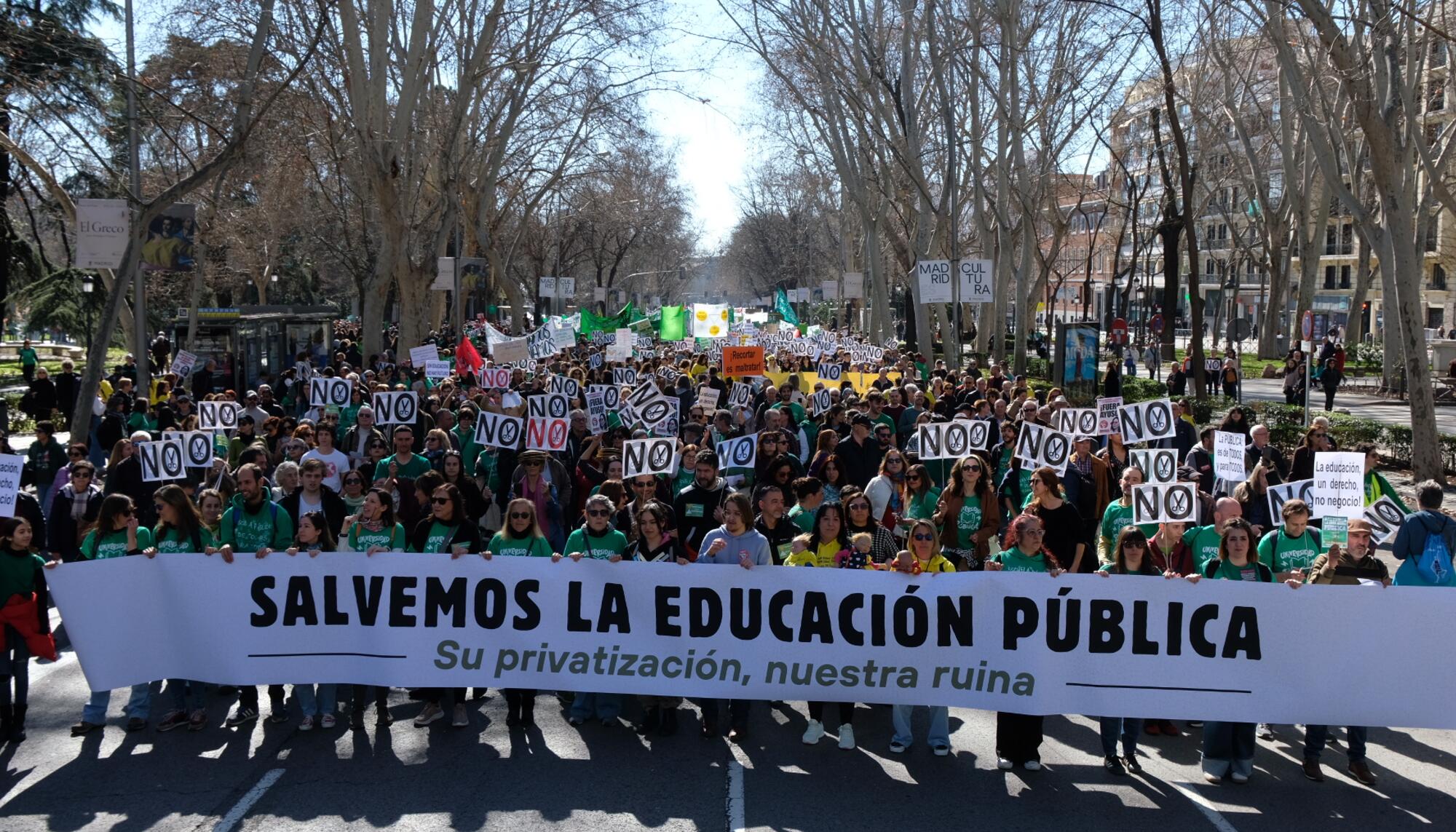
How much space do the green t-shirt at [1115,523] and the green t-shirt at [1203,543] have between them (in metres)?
0.58

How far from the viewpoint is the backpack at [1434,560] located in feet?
25.0

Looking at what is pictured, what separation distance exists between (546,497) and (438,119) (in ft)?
89.5

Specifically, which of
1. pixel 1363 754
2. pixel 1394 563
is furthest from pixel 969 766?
pixel 1394 563

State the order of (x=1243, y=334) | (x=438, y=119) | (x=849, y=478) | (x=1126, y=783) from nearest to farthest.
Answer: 1. (x=1126, y=783)
2. (x=849, y=478)
3. (x=1243, y=334)
4. (x=438, y=119)

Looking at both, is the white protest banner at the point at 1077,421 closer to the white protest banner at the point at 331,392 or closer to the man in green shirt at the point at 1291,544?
the man in green shirt at the point at 1291,544

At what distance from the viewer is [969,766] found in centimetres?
718

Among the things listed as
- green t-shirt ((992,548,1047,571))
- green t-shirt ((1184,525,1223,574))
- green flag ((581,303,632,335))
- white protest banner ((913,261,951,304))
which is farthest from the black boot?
green flag ((581,303,632,335))

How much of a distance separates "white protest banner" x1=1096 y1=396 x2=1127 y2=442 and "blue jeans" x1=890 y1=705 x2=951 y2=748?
568 cm

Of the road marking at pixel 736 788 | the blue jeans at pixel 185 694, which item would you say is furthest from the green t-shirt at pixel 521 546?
the blue jeans at pixel 185 694

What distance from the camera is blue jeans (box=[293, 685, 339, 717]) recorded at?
771cm

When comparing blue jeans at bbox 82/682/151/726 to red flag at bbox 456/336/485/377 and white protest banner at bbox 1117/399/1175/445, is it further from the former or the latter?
red flag at bbox 456/336/485/377

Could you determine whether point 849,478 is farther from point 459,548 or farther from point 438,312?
point 438,312

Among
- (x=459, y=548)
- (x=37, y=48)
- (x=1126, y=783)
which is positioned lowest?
(x=1126, y=783)

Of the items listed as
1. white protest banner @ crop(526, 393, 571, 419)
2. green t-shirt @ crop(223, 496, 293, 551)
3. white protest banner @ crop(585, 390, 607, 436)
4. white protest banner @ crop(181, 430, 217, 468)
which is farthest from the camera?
white protest banner @ crop(585, 390, 607, 436)
